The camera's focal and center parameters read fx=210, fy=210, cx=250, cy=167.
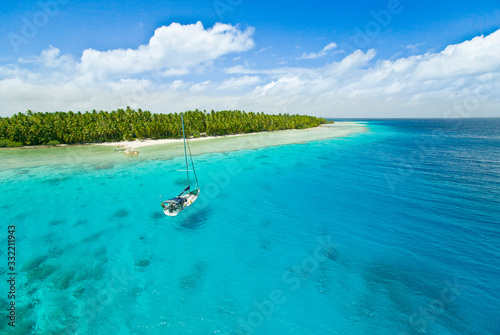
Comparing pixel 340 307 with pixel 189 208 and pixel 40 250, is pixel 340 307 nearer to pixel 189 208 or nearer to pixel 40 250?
pixel 189 208

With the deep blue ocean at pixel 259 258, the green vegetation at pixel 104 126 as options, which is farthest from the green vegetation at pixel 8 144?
the deep blue ocean at pixel 259 258

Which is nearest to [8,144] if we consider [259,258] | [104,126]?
[104,126]

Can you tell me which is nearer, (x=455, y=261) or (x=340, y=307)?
(x=340, y=307)

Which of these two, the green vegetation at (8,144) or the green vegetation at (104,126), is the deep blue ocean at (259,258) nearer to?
the green vegetation at (104,126)

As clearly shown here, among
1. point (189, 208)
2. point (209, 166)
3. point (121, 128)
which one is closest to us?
point (189, 208)

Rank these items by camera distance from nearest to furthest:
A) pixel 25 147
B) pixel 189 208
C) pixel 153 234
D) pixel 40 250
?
pixel 40 250
pixel 153 234
pixel 189 208
pixel 25 147

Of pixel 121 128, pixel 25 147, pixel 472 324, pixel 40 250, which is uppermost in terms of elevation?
pixel 121 128

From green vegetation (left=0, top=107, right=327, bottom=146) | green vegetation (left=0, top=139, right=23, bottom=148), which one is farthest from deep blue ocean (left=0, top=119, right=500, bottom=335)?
green vegetation (left=0, top=139, right=23, bottom=148)

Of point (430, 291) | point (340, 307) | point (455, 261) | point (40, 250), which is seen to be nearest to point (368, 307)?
point (340, 307)

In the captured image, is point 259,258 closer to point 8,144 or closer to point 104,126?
point 104,126
